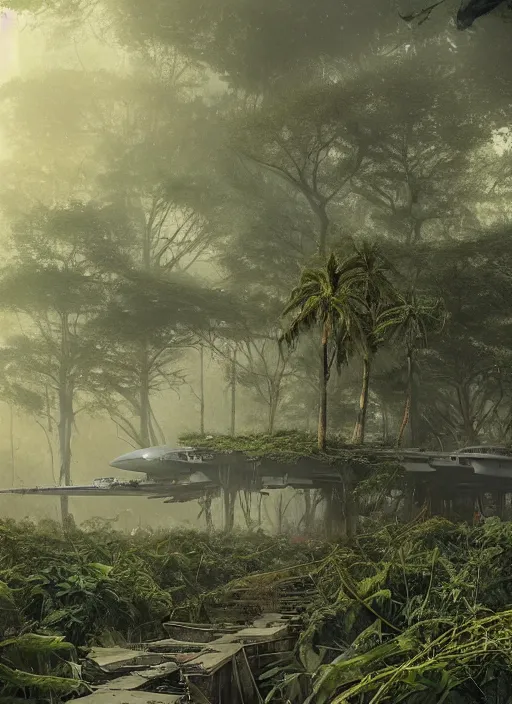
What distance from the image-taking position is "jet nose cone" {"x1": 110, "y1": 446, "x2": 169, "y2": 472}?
1202cm

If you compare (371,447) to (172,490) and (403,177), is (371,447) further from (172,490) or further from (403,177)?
(403,177)

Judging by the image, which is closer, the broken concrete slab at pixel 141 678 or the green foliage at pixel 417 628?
the green foliage at pixel 417 628

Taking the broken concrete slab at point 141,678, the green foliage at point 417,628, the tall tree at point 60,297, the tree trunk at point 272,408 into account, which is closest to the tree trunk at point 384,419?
the tree trunk at point 272,408

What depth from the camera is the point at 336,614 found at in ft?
16.2

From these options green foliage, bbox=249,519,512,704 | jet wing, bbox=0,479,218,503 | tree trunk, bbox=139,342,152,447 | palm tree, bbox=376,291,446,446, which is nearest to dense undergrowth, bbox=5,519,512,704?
green foliage, bbox=249,519,512,704

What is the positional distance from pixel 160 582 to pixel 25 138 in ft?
50.4

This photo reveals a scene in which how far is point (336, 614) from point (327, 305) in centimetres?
634

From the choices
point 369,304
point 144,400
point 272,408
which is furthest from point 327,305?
point 144,400

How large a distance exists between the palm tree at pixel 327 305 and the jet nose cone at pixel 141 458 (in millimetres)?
2576

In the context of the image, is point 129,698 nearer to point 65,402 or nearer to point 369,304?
point 369,304

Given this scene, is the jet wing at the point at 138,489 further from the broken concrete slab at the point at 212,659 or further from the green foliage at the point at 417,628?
the broken concrete slab at the point at 212,659

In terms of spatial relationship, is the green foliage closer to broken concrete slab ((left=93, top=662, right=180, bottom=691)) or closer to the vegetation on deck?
broken concrete slab ((left=93, top=662, right=180, bottom=691))

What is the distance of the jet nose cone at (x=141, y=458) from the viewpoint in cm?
1202

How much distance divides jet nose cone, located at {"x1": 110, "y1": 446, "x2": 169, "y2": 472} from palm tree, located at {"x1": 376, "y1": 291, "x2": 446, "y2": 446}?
12.1 ft
